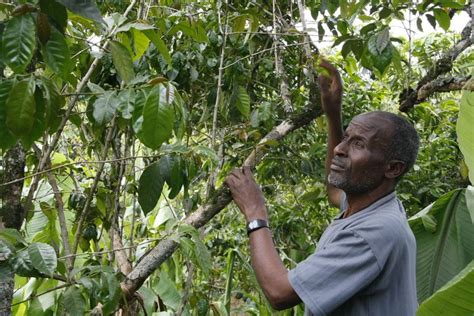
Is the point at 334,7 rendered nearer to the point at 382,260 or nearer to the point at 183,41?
the point at 183,41

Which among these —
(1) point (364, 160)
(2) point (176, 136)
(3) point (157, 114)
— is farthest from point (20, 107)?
(1) point (364, 160)

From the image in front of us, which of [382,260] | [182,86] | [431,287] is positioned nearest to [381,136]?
[382,260]

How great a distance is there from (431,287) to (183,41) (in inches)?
51.7

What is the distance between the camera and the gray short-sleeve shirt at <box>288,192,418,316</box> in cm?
151

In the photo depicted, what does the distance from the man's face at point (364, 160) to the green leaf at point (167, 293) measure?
947 mm

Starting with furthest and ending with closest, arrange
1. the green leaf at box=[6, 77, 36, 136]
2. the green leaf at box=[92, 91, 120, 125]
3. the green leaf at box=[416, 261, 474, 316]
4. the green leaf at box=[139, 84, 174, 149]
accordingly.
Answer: the green leaf at box=[92, 91, 120, 125] < the green leaf at box=[139, 84, 174, 149] < the green leaf at box=[6, 77, 36, 136] < the green leaf at box=[416, 261, 474, 316]

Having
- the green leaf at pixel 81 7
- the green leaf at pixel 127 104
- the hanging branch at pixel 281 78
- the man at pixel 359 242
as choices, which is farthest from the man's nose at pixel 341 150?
the green leaf at pixel 81 7

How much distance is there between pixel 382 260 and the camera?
60.1 inches

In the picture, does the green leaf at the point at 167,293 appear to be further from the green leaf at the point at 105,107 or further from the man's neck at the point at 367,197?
the green leaf at the point at 105,107

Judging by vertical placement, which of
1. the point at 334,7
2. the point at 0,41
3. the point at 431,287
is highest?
the point at 334,7

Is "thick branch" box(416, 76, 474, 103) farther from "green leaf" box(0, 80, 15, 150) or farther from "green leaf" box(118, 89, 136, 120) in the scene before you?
"green leaf" box(0, 80, 15, 150)

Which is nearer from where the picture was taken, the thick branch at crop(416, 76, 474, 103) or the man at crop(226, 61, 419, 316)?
the man at crop(226, 61, 419, 316)

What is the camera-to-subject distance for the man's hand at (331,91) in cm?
213

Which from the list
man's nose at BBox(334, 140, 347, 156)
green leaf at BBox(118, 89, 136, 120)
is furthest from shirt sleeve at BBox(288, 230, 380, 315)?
green leaf at BBox(118, 89, 136, 120)
